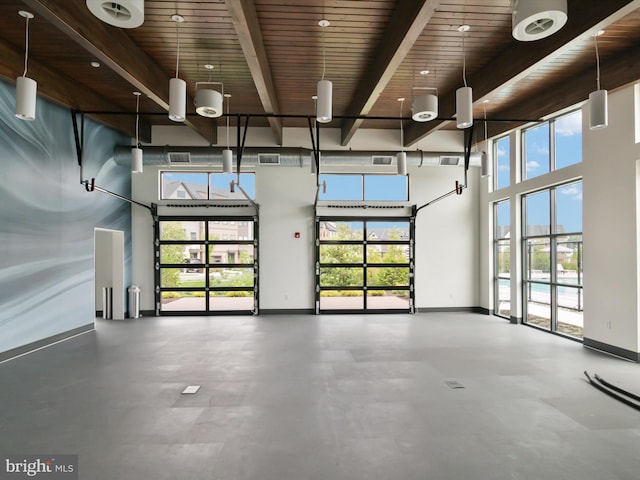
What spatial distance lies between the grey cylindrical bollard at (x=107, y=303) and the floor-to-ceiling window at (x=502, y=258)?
33.4 feet

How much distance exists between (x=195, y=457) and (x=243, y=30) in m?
4.29

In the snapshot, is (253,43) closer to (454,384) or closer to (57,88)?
(57,88)

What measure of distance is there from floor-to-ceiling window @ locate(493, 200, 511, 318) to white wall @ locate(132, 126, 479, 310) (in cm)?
60

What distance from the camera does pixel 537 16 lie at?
2.86m

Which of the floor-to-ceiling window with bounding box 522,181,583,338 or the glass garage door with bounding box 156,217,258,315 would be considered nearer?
the floor-to-ceiling window with bounding box 522,181,583,338

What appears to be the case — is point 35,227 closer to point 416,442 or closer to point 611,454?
point 416,442

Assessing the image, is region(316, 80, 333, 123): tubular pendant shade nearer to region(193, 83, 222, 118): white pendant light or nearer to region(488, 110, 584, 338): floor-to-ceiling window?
region(193, 83, 222, 118): white pendant light

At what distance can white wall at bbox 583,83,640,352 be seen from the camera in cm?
591

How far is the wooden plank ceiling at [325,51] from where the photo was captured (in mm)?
4418

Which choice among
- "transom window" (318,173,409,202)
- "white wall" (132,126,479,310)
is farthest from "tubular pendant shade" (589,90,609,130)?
"transom window" (318,173,409,202)

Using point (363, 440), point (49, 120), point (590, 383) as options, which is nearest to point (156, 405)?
point (363, 440)

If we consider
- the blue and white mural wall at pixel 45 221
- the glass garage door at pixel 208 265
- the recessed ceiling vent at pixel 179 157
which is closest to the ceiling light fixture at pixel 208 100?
the blue and white mural wall at pixel 45 221

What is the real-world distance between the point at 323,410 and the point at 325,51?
4914mm

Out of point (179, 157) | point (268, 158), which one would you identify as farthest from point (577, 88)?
point (179, 157)
